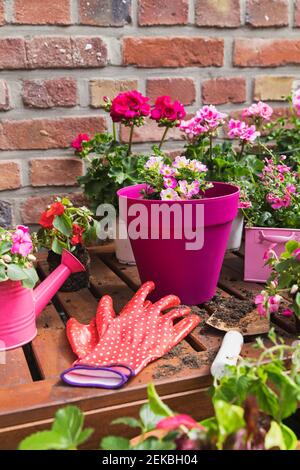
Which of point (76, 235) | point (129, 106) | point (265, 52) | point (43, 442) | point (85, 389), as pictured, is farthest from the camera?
point (265, 52)

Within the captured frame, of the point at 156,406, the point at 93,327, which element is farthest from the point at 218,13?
the point at 156,406

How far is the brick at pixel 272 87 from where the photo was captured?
5.62 ft

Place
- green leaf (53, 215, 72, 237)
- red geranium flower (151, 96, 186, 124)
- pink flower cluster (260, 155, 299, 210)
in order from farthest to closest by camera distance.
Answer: red geranium flower (151, 96, 186, 124), pink flower cluster (260, 155, 299, 210), green leaf (53, 215, 72, 237)

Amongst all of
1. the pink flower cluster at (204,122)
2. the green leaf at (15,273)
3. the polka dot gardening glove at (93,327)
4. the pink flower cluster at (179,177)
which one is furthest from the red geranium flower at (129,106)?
the green leaf at (15,273)

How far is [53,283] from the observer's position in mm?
1081

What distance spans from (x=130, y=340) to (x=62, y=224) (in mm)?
316

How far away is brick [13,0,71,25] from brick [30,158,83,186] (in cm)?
36

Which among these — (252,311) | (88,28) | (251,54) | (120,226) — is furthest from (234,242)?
(88,28)

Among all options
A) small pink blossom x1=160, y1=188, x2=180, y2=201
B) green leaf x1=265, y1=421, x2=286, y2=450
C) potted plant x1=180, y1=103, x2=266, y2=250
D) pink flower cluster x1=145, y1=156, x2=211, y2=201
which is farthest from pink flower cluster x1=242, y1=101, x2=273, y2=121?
green leaf x1=265, y1=421, x2=286, y2=450

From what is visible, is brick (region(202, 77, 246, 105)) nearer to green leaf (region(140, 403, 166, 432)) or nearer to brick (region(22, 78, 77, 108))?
brick (region(22, 78, 77, 108))

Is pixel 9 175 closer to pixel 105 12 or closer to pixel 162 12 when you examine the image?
pixel 105 12

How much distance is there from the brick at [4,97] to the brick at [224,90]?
58 centimetres

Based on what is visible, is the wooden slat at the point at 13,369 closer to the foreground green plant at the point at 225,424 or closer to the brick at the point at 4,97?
Answer: the foreground green plant at the point at 225,424

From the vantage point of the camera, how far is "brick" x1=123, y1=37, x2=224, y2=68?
5.04ft
